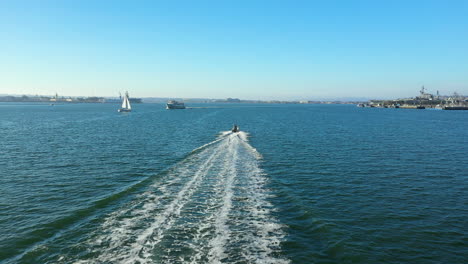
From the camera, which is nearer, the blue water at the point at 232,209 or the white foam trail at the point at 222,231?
the white foam trail at the point at 222,231

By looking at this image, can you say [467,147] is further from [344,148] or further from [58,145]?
[58,145]

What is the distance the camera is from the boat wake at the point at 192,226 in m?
17.6

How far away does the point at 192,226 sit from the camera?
21641 millimetres

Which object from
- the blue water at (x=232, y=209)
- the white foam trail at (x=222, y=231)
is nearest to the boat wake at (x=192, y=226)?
the white foam trail at (x=222, y=231)

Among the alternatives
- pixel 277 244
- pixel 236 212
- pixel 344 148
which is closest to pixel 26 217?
pixel 236 212

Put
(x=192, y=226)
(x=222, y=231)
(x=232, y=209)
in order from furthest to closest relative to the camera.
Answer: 1. (x=232, y=209)
2. (x=192, y=226)
3. (x=222, y=231)

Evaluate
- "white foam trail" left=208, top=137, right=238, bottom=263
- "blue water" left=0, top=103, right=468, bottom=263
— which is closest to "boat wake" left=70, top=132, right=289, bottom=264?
"white foam trail" left=208, top=137, right=238, bottom=263

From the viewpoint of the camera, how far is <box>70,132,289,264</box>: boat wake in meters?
17.6

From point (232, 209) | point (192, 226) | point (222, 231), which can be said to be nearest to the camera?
point (222, 231)

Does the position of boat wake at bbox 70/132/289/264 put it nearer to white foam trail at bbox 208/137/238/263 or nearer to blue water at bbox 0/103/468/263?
white foam trail at bbox 208/137/238/263

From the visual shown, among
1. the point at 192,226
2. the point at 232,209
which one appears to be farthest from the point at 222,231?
the point at 232,209

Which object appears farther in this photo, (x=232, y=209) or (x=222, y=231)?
(x=232, y=209)

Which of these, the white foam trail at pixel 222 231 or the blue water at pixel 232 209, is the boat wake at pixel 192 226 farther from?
the blue water at pixel 232 209

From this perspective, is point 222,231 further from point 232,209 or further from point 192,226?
point 232,209
